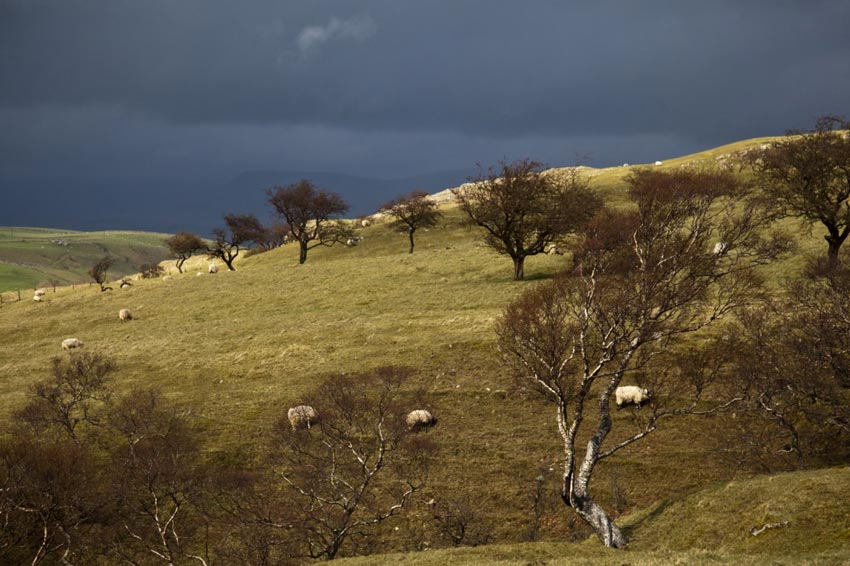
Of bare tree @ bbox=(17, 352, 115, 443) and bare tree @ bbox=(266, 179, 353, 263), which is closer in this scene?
bare tree @ bbox=(17, 352, 115, 443)

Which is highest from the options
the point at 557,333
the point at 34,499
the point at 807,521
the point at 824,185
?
the point at 824,185

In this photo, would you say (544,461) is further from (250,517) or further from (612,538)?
(250,517)

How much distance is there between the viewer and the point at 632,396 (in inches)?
1390

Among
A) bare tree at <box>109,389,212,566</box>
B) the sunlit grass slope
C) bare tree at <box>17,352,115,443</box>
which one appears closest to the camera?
the sunlit grass slope

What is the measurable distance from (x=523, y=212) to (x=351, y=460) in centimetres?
3299

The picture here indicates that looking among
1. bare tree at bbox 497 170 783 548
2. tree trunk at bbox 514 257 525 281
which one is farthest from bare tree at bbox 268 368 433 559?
tree trunk at bbox 514 257 525 281

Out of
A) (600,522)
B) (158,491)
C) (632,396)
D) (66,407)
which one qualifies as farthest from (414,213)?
(600,522)

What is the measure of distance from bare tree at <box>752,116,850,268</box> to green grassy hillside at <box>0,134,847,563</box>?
4.87 meters

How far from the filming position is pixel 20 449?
101ft

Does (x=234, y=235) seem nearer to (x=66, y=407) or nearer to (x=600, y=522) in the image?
(x=66, y=407)

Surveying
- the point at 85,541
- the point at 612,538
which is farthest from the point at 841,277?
the point at 85,541

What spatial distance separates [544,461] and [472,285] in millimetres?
30015

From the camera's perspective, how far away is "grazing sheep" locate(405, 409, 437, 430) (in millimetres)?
34781

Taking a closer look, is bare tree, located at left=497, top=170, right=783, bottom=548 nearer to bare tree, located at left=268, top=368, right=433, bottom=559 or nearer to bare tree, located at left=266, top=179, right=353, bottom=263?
bare tree, located at left=268, top=368, right=433, bottom=559
